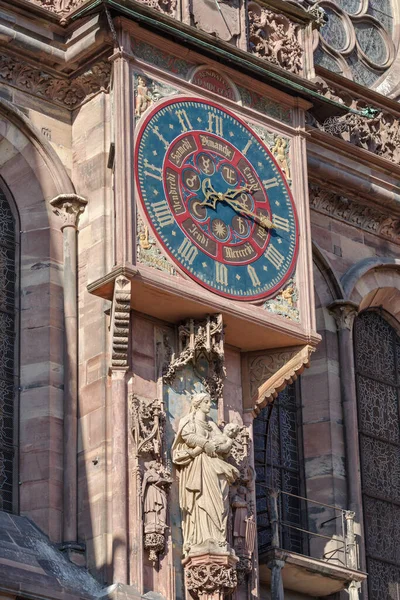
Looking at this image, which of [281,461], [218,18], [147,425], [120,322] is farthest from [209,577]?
[218,18]

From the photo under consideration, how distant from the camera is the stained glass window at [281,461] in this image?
25.0 m

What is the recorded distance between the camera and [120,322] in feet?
74.3

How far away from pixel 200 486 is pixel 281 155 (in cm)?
427

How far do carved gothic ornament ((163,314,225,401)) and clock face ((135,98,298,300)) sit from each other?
41 centimetres

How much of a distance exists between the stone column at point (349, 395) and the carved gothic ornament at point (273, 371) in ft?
6.63

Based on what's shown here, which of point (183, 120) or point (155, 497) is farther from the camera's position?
point (183, 120)

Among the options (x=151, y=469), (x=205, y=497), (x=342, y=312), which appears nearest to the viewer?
(x=151, y=469)

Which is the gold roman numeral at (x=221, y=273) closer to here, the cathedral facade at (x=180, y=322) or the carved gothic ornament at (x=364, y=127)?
the cathedral facade at (x=180, y=322)

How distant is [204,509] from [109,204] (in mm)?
3396

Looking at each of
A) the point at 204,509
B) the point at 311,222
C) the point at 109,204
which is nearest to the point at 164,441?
the point at 204,509

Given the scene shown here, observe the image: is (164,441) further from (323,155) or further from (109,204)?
(323,155)

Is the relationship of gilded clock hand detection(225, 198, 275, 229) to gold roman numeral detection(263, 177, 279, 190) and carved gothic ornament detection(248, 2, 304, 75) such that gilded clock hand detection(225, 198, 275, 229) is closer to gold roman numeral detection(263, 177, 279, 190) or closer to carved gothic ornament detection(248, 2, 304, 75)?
gold roman numeral detection(263, 177, 279, 190)

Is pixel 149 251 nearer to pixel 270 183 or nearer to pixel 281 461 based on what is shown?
pixel 270 183

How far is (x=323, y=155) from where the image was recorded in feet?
88.4
